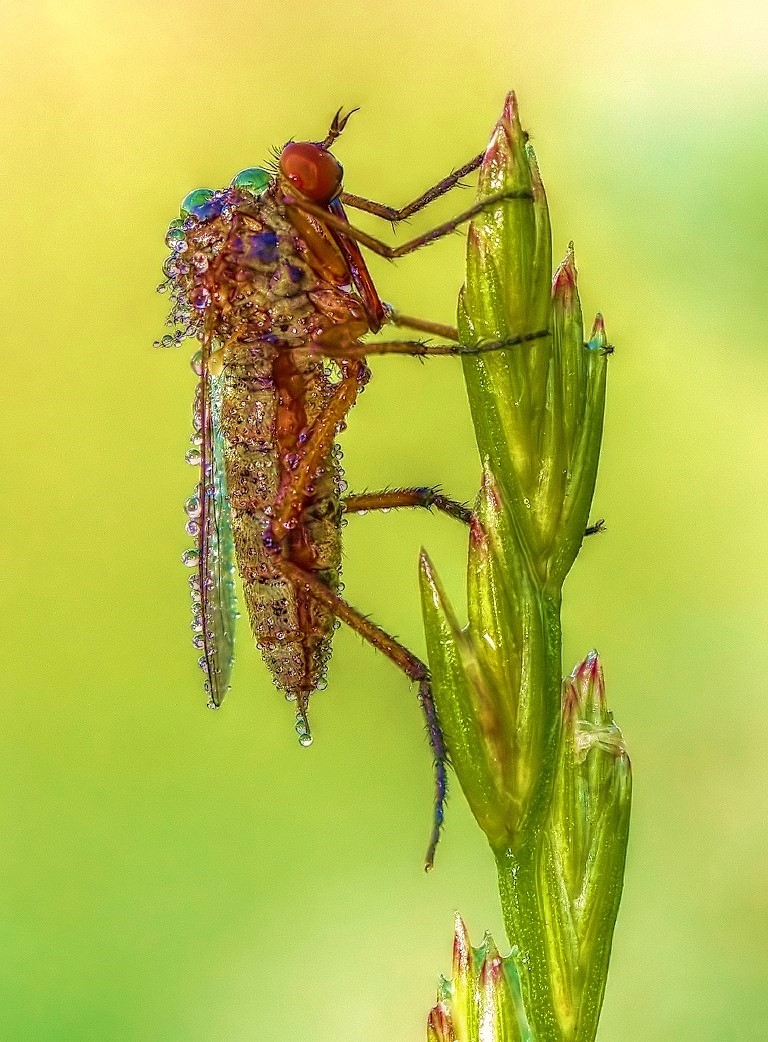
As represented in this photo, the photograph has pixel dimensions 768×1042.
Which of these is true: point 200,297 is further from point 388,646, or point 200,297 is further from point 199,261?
point 388,646

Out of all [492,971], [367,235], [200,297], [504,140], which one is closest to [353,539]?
[200,297]

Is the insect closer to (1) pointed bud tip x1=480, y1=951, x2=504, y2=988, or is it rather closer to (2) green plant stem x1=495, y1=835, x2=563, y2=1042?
(2) green plant stem x1=495, y1=835, x2=563, y2=1042

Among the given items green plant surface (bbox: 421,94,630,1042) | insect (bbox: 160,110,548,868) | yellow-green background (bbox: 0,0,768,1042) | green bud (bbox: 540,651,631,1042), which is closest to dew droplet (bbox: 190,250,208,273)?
insect (bbox: 160,110,548,868)

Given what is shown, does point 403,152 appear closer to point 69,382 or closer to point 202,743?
point 69,382

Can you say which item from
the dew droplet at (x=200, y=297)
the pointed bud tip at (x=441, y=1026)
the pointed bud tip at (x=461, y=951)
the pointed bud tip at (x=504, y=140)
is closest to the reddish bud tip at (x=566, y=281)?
the pointed bud tip at (x=504, y=140)

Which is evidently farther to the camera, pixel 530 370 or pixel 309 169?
pixel 309 169

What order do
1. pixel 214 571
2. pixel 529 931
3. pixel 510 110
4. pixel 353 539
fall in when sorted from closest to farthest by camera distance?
1. pixel 529 931
2. pixel 510 110
3. pixel 214 571
4. pixel 353 539
